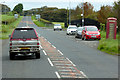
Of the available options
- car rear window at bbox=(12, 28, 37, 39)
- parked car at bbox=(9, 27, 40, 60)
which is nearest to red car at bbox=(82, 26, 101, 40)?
car rear window at bbox=(12, 28, 37, 39)

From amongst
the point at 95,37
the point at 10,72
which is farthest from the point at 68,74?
the point at 95,37

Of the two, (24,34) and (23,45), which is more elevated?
(24,34)

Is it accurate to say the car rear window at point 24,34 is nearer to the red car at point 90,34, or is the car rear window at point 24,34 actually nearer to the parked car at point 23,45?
the parked car at point 23,45

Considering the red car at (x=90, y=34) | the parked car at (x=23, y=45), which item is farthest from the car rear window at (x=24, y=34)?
the red car at (x=90, y=34)

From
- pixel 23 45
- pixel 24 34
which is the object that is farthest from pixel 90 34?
pixel 23 45

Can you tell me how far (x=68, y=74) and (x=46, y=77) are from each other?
1295 mm

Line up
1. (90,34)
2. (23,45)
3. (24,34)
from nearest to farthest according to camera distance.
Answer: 1. (23,45)
2. (24,34)
3. (90,34)

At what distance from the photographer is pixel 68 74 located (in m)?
12.9

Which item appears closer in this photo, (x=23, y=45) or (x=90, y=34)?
(x=23, y=45)

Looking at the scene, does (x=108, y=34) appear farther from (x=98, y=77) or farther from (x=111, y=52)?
(x=98, y=77)

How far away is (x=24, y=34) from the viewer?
18281 mm

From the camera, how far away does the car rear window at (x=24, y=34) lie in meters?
18.0

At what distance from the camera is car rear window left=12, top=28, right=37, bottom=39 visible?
59.1 feet

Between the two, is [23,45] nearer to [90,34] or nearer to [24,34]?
[24,34]
